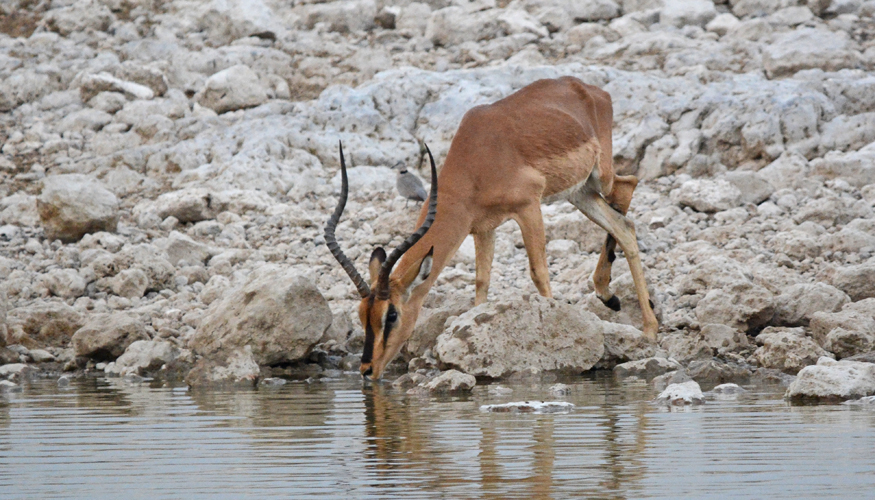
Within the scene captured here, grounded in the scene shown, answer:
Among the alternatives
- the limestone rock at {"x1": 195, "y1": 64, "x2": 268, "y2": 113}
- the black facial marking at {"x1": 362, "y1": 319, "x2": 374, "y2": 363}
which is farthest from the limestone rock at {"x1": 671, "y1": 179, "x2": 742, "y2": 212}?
the black facial marking at {"x1": 362, "y1": 319, "x2": 374, "y2": 363}

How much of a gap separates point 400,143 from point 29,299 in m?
6.85

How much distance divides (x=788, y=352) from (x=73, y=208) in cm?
969

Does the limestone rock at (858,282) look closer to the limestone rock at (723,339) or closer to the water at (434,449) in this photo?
the limestone rock at (723,339)

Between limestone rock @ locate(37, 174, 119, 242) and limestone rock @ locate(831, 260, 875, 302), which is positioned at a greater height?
limestone rock @ locate(37, 174, 119, 242)

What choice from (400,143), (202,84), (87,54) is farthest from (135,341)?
(87,54)

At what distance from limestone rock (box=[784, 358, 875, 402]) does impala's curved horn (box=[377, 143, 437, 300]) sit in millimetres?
3135

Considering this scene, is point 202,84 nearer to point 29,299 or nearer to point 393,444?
point 29,299

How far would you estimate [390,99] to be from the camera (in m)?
19.0

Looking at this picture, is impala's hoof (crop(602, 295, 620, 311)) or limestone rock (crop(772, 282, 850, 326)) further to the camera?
impala's hoof (crop(602, 295, 620, 311))

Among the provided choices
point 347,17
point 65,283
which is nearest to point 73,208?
point 65,283

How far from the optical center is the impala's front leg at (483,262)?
10594 mm

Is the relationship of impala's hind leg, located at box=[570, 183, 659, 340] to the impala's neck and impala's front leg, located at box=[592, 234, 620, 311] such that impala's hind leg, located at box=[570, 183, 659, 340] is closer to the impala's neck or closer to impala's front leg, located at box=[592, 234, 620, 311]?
impala's front leg, located at box=[592, 234, 620, 311]

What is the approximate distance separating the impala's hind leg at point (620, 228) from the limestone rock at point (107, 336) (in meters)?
4.61

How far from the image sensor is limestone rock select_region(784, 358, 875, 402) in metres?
7.17
